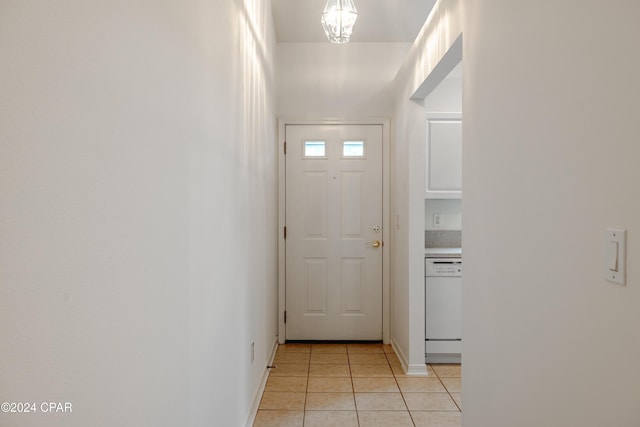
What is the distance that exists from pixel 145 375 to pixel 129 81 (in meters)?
0.69

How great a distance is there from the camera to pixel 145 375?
3.31ft

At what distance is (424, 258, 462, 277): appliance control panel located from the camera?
347 cm

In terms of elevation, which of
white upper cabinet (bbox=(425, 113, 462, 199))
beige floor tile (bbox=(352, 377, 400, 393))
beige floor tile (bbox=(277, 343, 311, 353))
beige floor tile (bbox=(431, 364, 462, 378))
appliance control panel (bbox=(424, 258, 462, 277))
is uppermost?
white upper cabinet (bbox=(425, 113, 462, 199))

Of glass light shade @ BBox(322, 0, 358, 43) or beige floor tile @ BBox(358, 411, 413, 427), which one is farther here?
→ glass light shade @ BBox(322, 0, 358, 43)

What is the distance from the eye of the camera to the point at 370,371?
134 inches

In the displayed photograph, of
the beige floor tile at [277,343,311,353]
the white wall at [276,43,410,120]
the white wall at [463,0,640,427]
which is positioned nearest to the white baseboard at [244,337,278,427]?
the beige floor tile at [277,343,311,353]

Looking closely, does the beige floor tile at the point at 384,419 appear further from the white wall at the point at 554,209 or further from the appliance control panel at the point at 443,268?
the appliance control panel at the point at 443,268

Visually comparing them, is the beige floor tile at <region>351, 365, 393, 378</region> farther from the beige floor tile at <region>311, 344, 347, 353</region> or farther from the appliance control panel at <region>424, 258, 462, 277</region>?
the appliance control panel at <region>424, 258, 462, 277</region>

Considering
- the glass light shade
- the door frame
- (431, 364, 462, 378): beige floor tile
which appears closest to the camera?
the glass light shade

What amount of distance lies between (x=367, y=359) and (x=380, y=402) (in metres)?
0.85

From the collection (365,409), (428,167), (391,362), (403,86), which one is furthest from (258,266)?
(403,86)

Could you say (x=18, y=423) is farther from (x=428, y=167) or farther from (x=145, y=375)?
(x=428, y=167)

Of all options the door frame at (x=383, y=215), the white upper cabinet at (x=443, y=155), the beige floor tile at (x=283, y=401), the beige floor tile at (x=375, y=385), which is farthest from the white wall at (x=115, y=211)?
the white upper cabinet at (x=443, y=155)

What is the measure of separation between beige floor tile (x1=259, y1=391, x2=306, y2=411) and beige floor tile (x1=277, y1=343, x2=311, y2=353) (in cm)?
90
